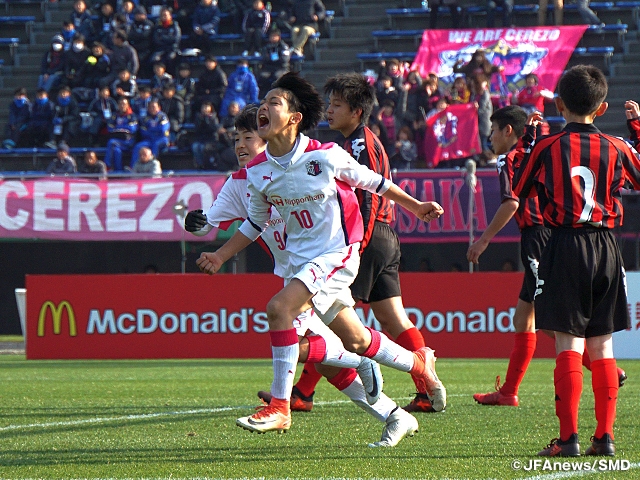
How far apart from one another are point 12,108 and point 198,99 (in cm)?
387

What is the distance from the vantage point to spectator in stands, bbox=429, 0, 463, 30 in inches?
905

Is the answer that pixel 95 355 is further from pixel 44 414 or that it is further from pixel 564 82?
pixel 564 82

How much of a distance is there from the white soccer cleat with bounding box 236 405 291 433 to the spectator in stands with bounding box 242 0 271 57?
1860cm

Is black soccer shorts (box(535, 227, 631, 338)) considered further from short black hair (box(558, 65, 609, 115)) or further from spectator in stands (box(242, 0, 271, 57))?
spectator in stands (box(242, 0, 271, 57))

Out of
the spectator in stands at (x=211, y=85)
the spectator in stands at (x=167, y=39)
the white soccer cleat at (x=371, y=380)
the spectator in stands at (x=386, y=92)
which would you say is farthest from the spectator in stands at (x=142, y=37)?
the white soccer cleat at (x=371, y=380)

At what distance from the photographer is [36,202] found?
688 inches

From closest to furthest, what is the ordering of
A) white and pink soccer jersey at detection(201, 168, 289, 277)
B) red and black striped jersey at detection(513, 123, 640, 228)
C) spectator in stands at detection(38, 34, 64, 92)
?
1. red and black striped jersey at detection(513, 123, 640, 228)
2. white and pink soccer jersey at detection(201, 168, 289, 277)
3. spectator in stands at detection(38, 34, 64, 92)

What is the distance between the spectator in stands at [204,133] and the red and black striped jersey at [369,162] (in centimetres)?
1311

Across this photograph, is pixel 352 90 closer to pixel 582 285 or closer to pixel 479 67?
pixel 582 285

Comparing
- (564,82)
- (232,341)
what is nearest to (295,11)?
(232,341)

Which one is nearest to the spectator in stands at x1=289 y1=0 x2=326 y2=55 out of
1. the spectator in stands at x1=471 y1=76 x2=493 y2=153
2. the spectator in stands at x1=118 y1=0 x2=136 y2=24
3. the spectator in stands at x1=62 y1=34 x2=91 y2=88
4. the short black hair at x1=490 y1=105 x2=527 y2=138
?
the spectator in stands at x1=118 y1=0 x2=136 y2=24

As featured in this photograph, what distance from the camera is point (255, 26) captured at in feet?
76.7

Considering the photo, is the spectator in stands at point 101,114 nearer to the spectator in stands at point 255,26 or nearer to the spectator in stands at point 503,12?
the spectator in stands at point 255,26

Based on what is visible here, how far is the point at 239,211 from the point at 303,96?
980mm
